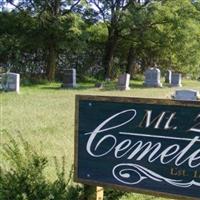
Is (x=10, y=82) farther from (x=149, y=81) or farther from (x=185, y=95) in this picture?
(x=149, y=81)

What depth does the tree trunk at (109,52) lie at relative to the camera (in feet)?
113

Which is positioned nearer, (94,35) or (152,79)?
(152,79)

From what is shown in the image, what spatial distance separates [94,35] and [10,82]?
14.5 m

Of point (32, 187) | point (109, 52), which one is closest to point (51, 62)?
point (109, 52)

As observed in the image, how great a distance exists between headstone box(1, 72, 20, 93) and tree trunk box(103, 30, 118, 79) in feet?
48.6

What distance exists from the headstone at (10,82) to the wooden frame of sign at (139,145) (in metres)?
15.9

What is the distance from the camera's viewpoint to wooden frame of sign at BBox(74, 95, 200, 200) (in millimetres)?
3791

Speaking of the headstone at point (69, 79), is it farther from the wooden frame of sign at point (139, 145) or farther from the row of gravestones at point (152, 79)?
the wooden frame of sign at point (139, 145)

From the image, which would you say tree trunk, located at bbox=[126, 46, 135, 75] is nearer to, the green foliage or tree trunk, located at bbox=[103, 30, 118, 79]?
tree trunk, located at bbox=[103, 30, 118, 79]

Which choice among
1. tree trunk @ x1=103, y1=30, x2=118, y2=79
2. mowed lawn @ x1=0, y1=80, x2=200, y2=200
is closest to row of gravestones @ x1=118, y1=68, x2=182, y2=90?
tree trunk @ x1=103, y1=30, x2=118, y2=79

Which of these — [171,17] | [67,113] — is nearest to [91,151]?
[67,113]

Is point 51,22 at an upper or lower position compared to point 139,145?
upper

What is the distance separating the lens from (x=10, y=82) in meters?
19.9

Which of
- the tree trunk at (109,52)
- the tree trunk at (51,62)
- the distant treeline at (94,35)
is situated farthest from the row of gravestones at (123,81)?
the tree trunk at (51,62)
